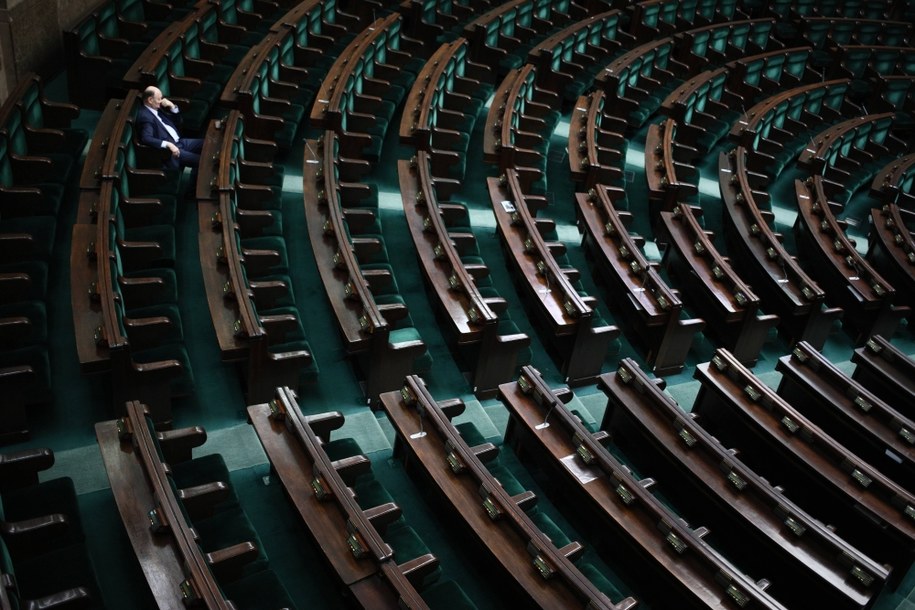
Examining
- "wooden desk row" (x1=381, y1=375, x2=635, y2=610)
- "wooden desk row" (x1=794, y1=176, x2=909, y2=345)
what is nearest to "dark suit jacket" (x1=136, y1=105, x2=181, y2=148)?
"wooden desk row" (x1=381, y1=375, x2=635, y2=610)

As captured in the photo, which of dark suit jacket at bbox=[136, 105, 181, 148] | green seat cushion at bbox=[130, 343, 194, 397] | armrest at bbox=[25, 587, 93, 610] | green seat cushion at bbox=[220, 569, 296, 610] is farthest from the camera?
dark suit jacket at bbox=[136, 105, 181, 148]

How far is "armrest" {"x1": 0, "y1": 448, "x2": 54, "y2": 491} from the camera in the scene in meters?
0.67

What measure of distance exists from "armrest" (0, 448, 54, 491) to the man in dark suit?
55 centimetres

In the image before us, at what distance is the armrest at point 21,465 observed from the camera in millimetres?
673

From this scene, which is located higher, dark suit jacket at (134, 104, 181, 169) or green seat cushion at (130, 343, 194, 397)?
dark suit jacket at (134, 104, 181, 169)

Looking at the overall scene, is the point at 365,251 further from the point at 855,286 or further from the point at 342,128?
the point at 855,286

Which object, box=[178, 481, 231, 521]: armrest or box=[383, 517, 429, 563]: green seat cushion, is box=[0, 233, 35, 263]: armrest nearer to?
box=[178, 481, 231, 521]: armrest

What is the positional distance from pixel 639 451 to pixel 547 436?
151 millimetres

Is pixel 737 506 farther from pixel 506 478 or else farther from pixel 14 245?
pixel 14 245

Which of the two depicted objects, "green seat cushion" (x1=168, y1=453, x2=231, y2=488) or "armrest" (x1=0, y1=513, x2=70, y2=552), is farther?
"green seat cushion" (x1=168, y1=453, x2=231, y2=488)

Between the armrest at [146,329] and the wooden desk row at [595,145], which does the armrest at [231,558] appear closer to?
the armrest at [146,329]

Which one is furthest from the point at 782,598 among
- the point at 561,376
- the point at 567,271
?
the point at 567,271

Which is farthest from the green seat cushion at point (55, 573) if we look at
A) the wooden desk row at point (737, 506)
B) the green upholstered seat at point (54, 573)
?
the wooden desk row at point (737, 506)

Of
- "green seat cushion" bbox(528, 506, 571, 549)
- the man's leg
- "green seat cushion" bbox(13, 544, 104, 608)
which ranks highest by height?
the man's leg
